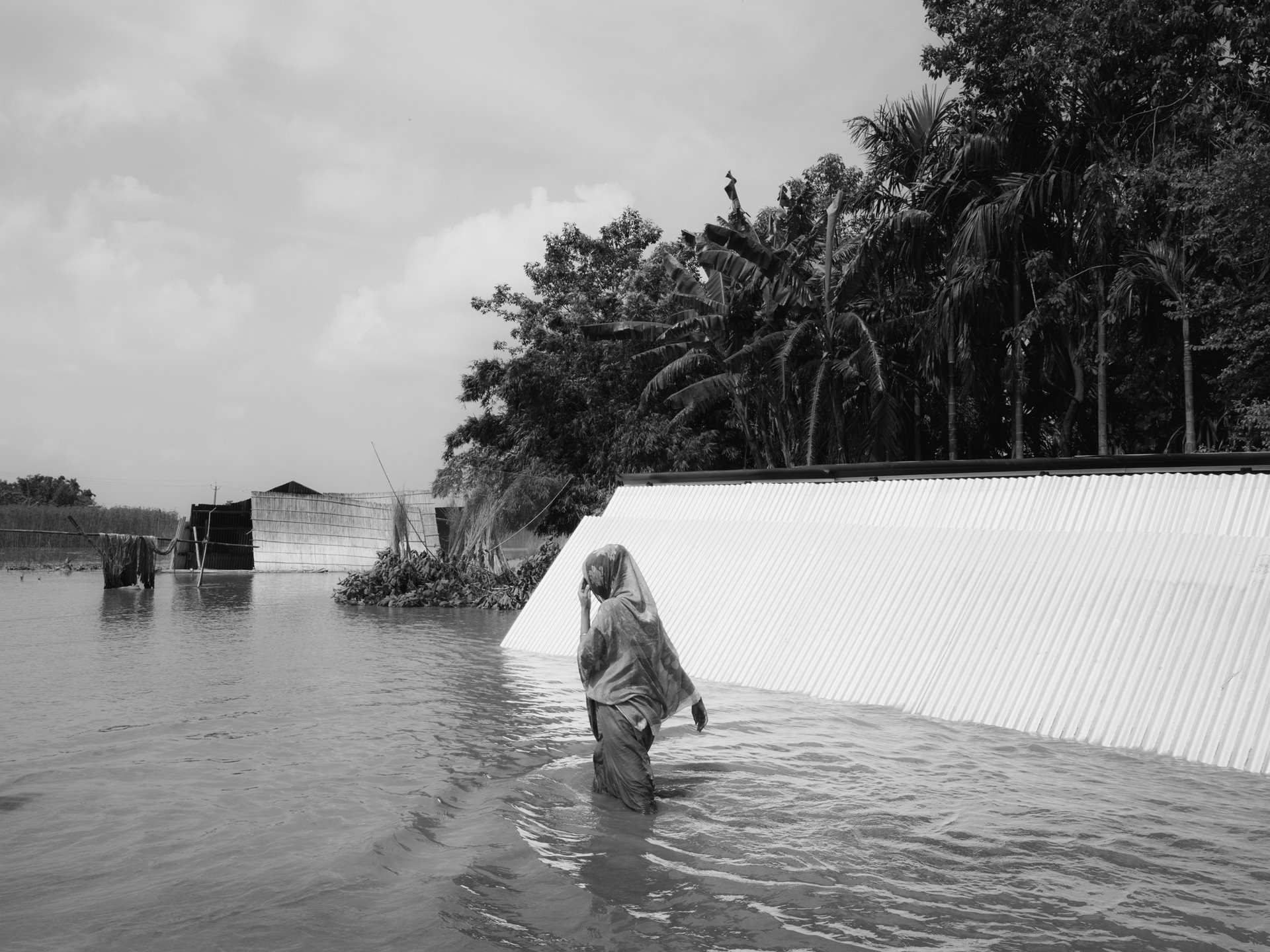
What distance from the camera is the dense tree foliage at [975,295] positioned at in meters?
17.0

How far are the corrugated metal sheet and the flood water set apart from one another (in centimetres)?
35

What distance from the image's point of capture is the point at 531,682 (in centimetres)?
984

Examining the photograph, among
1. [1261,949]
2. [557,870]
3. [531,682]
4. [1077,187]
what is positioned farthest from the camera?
[1077,187]

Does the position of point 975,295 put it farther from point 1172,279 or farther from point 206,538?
point 206,538

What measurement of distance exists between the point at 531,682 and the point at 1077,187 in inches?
589

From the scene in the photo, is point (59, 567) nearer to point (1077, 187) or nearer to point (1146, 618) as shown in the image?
point (1077, 187)

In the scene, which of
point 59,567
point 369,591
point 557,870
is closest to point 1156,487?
point 557,870

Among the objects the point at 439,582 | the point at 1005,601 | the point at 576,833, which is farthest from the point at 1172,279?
the point at 576,833

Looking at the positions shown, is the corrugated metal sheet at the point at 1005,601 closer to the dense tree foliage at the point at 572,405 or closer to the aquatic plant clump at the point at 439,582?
the aquatic plant clump at the point at 439,582

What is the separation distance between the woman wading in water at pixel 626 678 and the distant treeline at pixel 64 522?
96.1 ft

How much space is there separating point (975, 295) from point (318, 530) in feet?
66.8

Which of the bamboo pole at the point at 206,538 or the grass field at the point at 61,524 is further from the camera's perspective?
the grass field at the point at 61,524

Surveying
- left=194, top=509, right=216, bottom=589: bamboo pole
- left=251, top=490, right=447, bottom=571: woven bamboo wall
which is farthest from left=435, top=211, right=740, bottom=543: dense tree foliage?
left=194, top=509, right=216, bottom=589: bamboo pole

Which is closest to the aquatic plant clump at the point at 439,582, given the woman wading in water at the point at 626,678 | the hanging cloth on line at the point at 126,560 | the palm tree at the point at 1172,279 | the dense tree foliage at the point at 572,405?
the dense tree foliage at the point at 572,405
